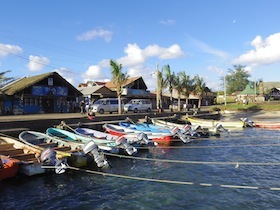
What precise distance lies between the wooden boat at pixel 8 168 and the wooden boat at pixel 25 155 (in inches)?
13.0

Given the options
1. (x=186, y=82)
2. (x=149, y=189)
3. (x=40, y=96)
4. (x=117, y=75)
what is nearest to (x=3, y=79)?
(x=40, y=96)

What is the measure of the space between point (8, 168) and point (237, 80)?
431ft

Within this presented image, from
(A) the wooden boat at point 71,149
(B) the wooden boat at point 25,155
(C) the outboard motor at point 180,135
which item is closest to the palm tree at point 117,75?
(C) the outboard motor at point 180,135

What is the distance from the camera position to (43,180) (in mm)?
12203

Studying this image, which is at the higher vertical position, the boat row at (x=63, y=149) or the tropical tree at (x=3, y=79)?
the tropical tree at (x=3, y=79)

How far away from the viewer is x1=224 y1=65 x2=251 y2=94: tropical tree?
130 meters

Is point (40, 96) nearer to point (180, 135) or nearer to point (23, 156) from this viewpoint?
point (180, 135)

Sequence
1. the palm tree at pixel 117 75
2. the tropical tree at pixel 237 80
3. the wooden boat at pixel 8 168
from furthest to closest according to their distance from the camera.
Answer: the tropical tree at pixel 237 80 → the palm tree at pixel 117 75 → the wooden boat at pixel 8 168

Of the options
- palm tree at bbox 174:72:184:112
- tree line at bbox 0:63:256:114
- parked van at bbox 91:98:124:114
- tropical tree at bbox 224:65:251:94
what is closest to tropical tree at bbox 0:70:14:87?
tree line at bbox 0:63:256:114

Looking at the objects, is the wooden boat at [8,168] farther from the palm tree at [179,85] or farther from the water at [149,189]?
the palm tree at [179,85]

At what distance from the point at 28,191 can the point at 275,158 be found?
13424 millimetres

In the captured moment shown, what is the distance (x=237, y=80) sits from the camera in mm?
131875

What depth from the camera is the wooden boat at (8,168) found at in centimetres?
1156

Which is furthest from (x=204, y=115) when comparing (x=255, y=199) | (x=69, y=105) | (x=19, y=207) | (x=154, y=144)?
(x=19, y=207)
